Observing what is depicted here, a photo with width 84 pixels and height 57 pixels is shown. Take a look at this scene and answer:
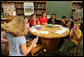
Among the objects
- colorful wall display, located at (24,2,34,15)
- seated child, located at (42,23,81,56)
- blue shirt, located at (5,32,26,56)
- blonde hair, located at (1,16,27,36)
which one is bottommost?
seated child, located at (42,23,81,56)

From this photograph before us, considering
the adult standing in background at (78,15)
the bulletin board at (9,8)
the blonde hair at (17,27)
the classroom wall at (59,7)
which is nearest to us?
the blonde hair at (17,27)

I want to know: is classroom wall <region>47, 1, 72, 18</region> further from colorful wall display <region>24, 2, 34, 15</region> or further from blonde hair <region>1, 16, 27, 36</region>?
blonde hair <region>1, 16, 27, 36</region>

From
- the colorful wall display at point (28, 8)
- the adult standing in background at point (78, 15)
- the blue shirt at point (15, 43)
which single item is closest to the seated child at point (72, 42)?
the blue shirt at point (15, 43)

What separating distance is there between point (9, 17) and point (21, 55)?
4578 millimetres

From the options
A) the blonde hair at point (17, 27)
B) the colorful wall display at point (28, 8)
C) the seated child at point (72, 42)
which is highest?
the colorful wall display at point (28, 8)

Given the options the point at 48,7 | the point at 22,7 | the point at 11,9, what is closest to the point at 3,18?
the point at 11,9

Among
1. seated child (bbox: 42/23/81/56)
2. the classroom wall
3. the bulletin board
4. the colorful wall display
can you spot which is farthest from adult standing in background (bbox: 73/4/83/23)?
the bulletin board

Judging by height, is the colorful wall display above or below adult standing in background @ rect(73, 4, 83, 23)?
above

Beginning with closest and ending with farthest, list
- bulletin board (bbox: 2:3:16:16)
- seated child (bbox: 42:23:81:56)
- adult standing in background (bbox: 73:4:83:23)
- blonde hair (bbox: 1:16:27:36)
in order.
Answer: blonde hair (bbox: 1:16:27:36) → seated child (bbox: 42:23:81:56) → adult standing in background (bbox: 73:4:83:23) → bulletin board (bbox: 2:3:16:16)

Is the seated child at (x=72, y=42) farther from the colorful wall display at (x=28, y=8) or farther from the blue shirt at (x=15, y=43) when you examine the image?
the colorful wall display at (x=28, y=8)

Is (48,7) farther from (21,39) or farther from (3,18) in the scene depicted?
(21,39)

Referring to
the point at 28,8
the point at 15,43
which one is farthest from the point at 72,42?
the point at 28,8

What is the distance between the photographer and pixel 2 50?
2.23 metres

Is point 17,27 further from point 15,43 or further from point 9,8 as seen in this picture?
point 9,8
